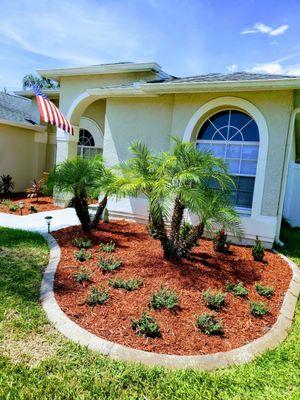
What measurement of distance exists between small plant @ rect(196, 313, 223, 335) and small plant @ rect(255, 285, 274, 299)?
1513 millimetres

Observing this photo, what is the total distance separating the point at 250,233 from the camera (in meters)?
8.50

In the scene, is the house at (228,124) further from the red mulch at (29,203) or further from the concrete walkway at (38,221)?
the red mulch at (29,203)

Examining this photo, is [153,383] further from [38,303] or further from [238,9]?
[238,9]

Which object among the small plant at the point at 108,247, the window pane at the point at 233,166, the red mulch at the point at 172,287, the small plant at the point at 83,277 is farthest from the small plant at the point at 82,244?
the window pane at the point at 233,166

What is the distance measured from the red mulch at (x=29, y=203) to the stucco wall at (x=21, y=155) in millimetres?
1347

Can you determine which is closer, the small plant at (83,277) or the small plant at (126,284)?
the small plant at (126,284)

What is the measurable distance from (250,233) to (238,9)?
7.57 m

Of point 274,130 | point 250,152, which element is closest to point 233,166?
point 250,152

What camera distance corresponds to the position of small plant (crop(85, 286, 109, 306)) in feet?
15.2

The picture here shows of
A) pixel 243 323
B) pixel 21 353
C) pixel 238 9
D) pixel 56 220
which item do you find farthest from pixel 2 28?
pixel 243 323

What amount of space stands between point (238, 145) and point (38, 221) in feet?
22.8

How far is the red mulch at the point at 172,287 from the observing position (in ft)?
13.1

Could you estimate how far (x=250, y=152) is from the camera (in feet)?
29.3

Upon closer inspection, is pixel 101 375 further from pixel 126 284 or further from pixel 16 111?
pixel 16 111
